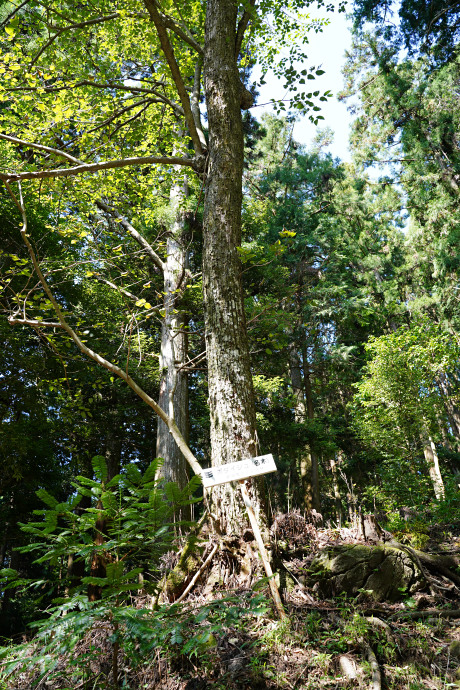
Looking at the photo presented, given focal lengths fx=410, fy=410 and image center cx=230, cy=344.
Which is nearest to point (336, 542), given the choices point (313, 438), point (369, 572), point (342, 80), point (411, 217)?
point (369, 572)

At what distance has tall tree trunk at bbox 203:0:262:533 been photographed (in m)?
2.88

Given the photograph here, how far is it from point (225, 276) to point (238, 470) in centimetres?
156

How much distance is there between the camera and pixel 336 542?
3.16 m

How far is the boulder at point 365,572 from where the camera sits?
270 centimetres

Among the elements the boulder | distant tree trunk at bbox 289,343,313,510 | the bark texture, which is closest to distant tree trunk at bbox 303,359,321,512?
the bark texture

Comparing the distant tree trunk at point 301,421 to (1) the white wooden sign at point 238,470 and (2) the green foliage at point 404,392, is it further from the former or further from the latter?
(1) the white wooden sign at point 238,470

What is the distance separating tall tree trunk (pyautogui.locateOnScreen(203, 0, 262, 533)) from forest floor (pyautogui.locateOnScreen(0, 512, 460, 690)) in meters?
0.69

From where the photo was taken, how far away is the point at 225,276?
3326mm

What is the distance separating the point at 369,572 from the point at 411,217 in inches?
511

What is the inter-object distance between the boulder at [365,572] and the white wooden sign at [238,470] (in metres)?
0.87

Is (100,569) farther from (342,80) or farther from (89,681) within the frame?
(342,80)

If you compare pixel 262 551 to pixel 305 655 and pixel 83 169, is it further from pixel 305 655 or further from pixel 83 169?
pixel 83 169

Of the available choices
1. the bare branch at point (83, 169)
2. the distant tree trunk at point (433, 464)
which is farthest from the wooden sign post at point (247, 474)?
the distant tree trunk at point (433, 464)

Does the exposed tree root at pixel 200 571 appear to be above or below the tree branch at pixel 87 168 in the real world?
below
